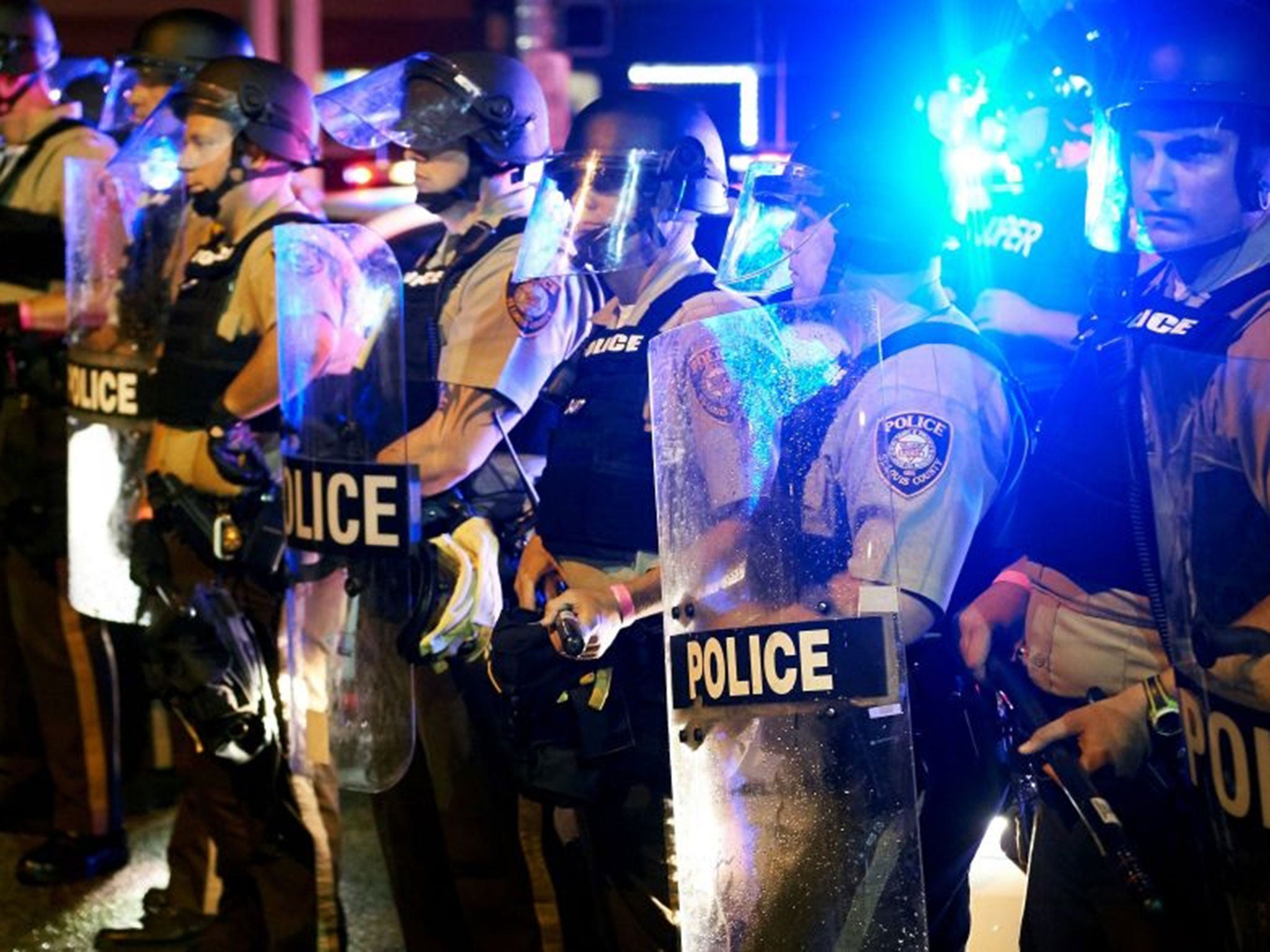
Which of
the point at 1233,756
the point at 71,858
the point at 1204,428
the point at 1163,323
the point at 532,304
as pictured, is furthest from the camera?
the point at 71,858

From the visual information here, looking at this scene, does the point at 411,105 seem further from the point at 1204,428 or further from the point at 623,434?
the point at 1204,428

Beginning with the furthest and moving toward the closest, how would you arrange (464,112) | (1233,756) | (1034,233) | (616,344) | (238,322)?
(1034,233), (238,322), (464,112), (616,344), (1233,756)

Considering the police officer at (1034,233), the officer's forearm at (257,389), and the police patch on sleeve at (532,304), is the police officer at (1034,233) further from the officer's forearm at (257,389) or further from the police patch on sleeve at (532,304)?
the officer's forearm at (257,389)

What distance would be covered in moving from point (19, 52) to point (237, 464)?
246cm

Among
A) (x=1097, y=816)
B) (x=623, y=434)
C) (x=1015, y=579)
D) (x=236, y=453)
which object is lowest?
(x=1097, y=816)

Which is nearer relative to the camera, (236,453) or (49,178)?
(236,453)

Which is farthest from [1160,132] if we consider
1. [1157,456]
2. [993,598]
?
[993,598]

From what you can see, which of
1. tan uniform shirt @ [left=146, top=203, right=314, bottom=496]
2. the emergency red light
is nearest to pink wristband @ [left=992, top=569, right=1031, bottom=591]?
tan uniform shirt @ [left=146, top=203, right=314, bottom=496]

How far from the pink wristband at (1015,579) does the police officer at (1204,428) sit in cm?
26

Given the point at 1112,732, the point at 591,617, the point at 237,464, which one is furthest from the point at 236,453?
the point at 1112,732

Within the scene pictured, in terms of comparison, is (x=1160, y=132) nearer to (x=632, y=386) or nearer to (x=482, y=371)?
(x=632, y=386)

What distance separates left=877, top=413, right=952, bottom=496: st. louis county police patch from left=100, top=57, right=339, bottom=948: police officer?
76.9 inches

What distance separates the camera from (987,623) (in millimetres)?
3598

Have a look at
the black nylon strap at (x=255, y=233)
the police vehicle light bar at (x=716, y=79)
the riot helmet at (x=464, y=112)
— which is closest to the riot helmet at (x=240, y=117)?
the black nylon strap at (x=255, y=233)
